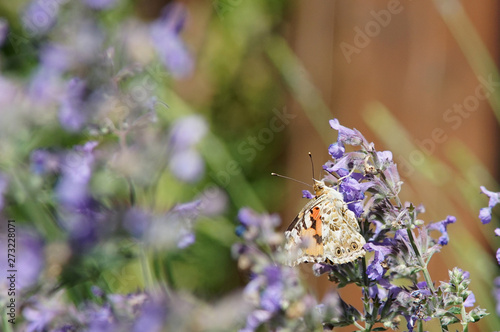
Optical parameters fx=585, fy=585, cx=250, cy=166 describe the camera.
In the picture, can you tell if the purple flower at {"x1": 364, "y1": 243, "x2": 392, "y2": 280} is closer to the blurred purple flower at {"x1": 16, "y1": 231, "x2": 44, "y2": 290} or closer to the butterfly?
the butterfly

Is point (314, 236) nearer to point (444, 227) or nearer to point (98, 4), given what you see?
point (444, 227)

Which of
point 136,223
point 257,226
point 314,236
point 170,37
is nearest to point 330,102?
point 170,37

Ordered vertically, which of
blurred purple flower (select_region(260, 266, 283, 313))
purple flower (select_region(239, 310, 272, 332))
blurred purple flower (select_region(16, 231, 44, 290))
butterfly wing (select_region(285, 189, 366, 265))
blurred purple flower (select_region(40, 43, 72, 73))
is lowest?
purple flower (select_region(239, 310, 272, 332))

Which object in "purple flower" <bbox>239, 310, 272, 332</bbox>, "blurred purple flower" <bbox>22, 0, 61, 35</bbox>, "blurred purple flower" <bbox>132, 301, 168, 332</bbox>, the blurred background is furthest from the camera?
the blurred background

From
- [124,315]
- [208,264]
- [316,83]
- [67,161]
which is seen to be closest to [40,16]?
[67,161]

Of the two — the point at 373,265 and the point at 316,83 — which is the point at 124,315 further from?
the point at 316,83

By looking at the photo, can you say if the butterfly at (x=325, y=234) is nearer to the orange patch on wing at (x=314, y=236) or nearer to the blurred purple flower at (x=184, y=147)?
the orange patch on wing at (x=314, y=236)

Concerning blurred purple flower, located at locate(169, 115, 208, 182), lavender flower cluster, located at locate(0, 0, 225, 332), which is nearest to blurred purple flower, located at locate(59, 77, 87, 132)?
lavender flower cluster, located at locate(0, 0, 225, 332)
